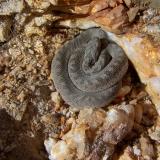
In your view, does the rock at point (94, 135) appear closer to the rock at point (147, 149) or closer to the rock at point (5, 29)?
the rock at point (147, 149)

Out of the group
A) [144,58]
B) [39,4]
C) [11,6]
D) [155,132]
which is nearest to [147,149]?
[155,132]

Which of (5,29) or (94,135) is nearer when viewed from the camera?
(94,135)

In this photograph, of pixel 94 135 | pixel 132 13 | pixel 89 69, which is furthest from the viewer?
pixel 89 69

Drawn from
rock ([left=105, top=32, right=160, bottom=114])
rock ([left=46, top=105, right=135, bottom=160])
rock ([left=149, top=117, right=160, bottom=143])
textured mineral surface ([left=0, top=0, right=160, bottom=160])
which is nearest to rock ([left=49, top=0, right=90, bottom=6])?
textured mineral surface ([left=0, top=0, right=160, bottom=160])

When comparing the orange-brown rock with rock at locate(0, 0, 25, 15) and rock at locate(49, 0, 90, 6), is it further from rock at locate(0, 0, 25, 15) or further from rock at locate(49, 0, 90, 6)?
rock at locate(0, 0, 25, 15)

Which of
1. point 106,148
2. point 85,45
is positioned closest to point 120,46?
point 85,45

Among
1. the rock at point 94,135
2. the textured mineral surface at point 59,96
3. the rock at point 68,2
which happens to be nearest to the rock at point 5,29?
the textured mineral surface at point 59,96

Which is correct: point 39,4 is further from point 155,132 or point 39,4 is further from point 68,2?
point 155,132
